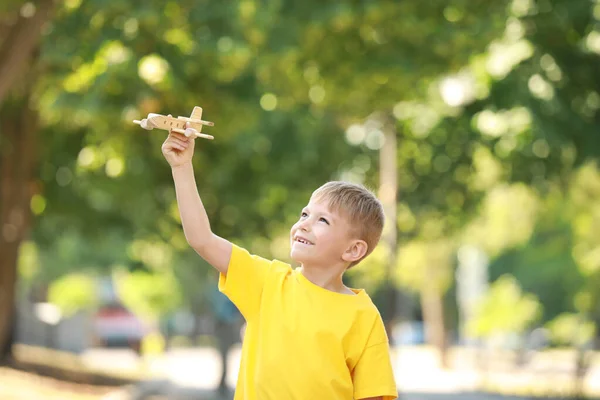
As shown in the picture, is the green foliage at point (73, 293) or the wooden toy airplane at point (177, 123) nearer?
the wooden toy airplane at point (177, 123)

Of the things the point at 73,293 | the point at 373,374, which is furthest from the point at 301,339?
the point at 73,293

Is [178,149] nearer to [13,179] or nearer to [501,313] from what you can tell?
[13,179]

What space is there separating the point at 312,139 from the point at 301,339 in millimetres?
13403

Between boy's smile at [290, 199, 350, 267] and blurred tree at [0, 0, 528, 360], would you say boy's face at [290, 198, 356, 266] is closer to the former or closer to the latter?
boy's smile at [290, 199, 350, 267]

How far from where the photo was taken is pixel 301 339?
12.1 ft

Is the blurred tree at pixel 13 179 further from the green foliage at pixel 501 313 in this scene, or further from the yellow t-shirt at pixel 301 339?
the yellow t-shirt at pixel 301 339

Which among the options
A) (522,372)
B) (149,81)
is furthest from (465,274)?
(149,81)

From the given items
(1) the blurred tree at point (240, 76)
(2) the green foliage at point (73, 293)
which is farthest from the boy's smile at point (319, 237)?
(2) the green foliage at point (73, 293)

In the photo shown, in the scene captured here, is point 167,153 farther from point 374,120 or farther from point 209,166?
point 374,120

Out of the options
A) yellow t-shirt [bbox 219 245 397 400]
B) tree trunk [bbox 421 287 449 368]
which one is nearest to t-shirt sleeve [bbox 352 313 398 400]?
yellow t-shirt [bbox 219 245 397 400]

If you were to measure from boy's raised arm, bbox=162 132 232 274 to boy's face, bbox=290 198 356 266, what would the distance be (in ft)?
0.71

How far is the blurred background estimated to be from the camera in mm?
11195

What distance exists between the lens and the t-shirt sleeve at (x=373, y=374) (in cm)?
377

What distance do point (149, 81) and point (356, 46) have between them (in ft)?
10.6
